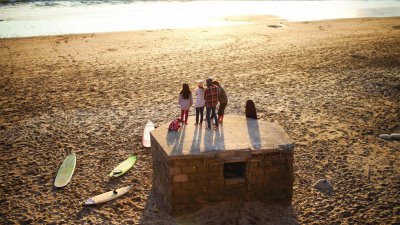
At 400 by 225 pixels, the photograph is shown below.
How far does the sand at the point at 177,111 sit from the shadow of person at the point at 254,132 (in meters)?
1.34

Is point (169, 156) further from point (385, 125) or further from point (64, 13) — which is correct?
point (64, 13)

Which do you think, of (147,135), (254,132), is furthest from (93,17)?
(254,132)

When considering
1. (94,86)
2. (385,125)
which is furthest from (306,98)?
(94,86)

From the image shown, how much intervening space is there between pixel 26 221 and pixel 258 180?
195 inches

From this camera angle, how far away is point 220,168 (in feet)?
25.5

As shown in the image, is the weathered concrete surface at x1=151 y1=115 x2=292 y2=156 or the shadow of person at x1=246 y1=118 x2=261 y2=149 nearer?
the weathered concrete surface at x1=151 y1=115 x2=292 y2=156

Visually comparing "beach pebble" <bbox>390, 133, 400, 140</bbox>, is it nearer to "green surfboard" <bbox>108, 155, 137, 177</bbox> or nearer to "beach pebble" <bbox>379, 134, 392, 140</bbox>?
"beach pebble" <bbox>379, 134, 392, 140</bbox>

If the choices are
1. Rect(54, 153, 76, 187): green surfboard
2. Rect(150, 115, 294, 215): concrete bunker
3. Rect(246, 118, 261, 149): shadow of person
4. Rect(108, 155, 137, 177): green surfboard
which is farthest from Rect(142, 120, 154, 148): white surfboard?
Rect(246, 118, 261, 149): shadow of person

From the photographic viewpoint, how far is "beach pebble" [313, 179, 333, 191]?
30.1 ft

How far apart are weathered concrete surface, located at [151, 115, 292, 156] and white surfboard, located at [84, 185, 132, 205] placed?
1556mm

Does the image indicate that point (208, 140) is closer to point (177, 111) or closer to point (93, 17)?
point (177, 111)

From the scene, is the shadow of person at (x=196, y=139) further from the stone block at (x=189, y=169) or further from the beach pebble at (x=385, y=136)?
the beach pebble at (x=385, y=136)

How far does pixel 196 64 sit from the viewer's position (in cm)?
2005

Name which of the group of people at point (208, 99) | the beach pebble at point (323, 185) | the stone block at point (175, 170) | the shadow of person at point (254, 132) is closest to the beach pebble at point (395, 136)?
the beach pebble at point (323, 185)
